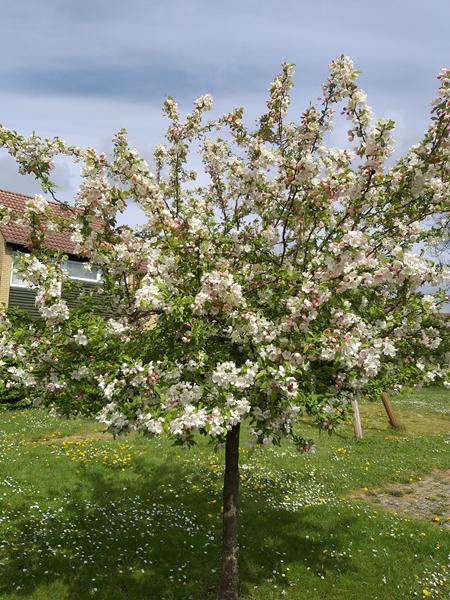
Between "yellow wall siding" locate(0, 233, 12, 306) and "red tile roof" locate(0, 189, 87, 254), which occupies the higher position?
"red tile roof" locate(0, 189, 87, 254)

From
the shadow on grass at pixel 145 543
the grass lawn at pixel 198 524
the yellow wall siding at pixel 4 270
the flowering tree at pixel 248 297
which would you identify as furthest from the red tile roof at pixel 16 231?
the flowering tree at pixel 248 297

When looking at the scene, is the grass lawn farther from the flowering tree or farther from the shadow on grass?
the flowering tree

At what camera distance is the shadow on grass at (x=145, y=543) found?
25.0ft

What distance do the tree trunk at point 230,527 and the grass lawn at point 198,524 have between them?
53cm

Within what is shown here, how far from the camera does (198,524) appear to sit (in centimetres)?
971

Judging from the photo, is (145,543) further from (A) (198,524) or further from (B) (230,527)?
(B) (230,527)

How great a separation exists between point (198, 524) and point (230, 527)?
2.52 meters

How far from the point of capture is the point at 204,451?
47.9 ft

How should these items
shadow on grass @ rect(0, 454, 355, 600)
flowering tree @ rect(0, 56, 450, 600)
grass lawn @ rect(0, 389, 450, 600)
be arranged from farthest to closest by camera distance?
grass lawn @ rect(0, 389, 450, 600), shadow on grass @ rect(0, 454, 355, 600), flowering tree @ rect(0, 56, 450, 600)

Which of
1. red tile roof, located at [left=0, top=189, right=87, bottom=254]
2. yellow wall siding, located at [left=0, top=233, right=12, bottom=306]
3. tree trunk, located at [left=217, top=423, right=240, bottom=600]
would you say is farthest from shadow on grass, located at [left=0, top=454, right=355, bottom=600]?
yellow wall siding, located at [left=0, top=233, right=12, bottom=306]

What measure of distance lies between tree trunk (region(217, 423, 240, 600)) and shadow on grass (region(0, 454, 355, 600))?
54 centimetres

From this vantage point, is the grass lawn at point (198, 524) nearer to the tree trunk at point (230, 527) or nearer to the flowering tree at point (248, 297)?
the tree trunk at point (230, 527)

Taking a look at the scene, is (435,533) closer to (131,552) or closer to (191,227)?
(131,552)

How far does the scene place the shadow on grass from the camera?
763cm
